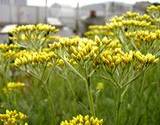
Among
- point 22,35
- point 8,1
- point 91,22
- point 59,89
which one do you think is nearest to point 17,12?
point 8,1

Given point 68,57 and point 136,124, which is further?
point 136,124

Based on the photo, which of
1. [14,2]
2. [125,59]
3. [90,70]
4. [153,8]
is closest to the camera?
[125,59]

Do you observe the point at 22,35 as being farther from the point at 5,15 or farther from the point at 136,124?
the point at 5,15

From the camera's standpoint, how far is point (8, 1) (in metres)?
28.2

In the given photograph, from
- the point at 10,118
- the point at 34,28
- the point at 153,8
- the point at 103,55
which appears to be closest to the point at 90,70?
the point at 103,55

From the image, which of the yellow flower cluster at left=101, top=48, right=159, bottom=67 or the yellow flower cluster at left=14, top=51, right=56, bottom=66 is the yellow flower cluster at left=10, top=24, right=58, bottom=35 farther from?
the yellow flower cluster at left=101, top=48, right=159, bottom=67

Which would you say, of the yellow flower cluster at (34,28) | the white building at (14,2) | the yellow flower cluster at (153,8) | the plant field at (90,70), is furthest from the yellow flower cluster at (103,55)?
the white building at (14,2)

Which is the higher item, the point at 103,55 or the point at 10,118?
the point at 103,55

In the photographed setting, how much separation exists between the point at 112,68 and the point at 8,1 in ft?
83.9

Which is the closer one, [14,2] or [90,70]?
[90,70]

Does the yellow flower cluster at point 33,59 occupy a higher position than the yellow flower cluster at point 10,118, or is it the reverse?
the yellow flower cluster at point 33,59

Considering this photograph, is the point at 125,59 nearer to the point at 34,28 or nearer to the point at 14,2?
the point at 34,28

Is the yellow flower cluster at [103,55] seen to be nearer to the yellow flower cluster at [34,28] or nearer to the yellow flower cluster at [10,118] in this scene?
the yellow flower cluster at [10,118]

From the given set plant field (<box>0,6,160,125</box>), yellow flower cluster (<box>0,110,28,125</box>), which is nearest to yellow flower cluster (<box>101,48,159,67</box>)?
plant field (<box>0,6,160,125</box>)
